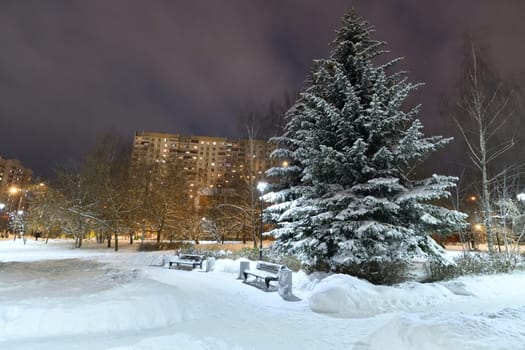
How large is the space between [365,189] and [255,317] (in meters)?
5.59

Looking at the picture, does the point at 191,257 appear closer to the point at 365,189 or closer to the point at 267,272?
the point at 267,272

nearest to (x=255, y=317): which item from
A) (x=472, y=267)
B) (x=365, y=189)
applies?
(x=365, y=189)

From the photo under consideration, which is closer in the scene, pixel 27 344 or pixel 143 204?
pixel 27 344

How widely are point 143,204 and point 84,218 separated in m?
4.66

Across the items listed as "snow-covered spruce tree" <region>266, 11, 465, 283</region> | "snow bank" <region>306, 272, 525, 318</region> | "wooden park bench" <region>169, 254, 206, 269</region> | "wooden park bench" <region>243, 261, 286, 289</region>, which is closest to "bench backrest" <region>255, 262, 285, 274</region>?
"wooden park bench" <region>243, 261, 286, 289</region>

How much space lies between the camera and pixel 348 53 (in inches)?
484

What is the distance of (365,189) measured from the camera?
963 cm

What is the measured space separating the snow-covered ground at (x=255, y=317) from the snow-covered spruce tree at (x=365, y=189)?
54.7 inches

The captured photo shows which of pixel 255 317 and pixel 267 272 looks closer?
pixel 255 317

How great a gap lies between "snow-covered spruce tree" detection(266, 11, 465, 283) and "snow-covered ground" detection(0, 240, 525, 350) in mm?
1389

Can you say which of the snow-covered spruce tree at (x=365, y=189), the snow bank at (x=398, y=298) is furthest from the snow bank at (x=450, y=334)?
the snow-covered spruce tree at (x=365, y=189)

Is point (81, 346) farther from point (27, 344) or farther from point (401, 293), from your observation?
point (401, 293)

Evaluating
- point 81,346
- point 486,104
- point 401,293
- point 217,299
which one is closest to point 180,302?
point 217,299

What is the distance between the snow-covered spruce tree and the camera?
9.13 meters
